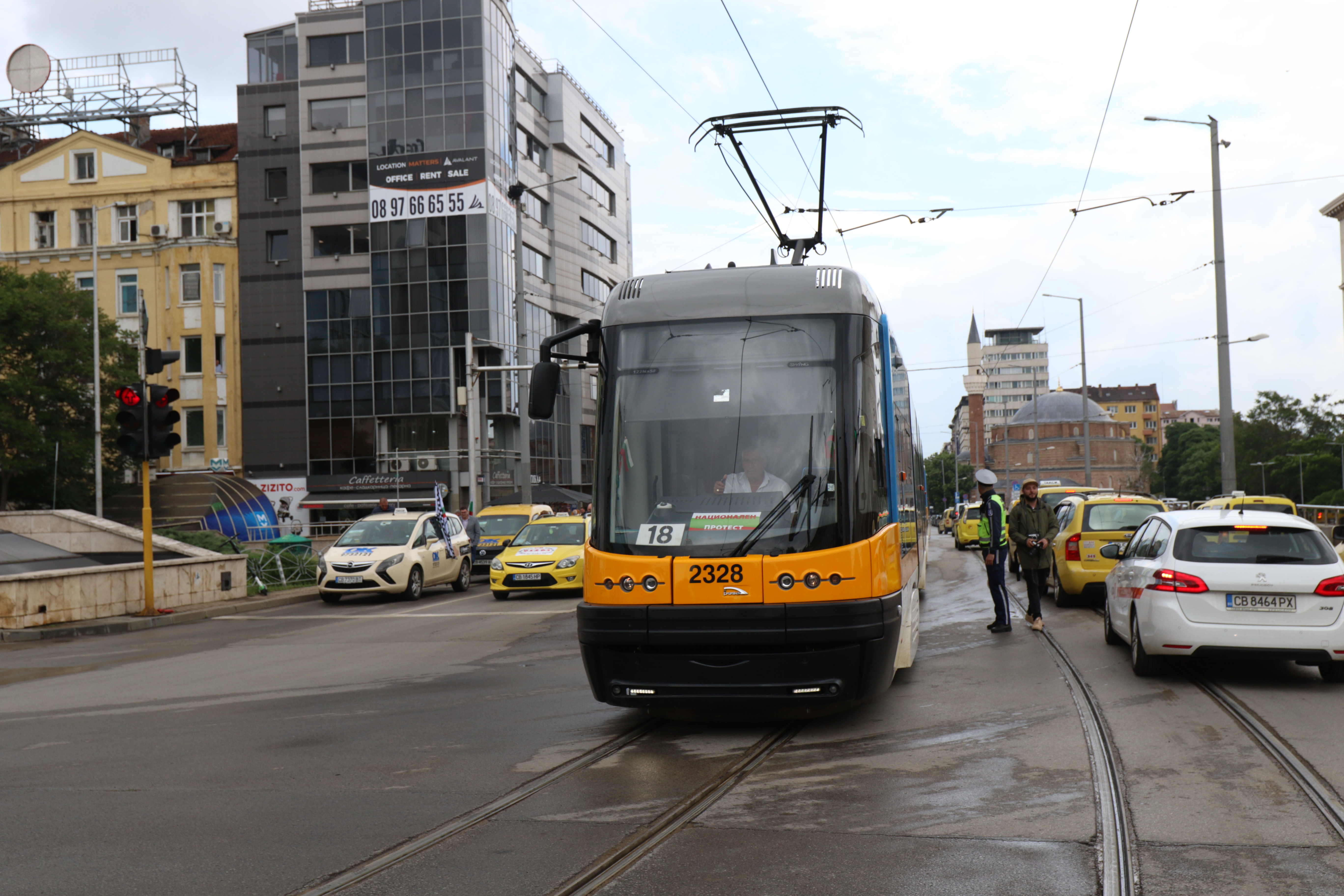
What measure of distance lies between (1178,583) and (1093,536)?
6894mm

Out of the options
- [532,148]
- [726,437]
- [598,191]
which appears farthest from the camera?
[598,191]

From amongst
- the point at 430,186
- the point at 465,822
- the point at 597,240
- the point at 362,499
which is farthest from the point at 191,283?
the point at 465,822

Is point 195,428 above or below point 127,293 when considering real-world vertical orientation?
below

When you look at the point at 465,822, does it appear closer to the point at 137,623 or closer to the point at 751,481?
the point at 751,481

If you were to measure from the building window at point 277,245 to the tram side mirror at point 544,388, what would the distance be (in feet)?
171

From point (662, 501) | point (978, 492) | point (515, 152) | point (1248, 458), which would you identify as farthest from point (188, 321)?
point (1248, 458)

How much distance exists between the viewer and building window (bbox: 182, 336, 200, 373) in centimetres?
5703

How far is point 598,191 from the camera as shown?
68375mm

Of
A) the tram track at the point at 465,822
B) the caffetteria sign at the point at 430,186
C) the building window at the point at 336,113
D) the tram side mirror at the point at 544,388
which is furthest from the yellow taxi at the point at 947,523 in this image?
the tram track at the point at 465,822

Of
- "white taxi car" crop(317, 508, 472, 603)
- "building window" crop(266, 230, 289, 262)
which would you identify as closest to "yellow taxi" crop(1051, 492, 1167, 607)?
"white taxi car" crop(317, 508, 472, 603)

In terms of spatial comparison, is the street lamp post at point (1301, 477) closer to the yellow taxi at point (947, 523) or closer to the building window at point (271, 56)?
the yellow taxi at point (947, 523)

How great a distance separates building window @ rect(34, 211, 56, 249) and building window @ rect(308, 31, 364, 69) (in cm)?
1523

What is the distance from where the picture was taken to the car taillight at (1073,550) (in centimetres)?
1641

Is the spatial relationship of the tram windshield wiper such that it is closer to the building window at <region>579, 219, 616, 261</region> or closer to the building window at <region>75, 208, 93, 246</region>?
the building window at <region>579, 219, 616, 261</region>
